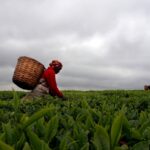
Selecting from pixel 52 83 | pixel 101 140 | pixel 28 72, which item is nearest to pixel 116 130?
pixel 101 140

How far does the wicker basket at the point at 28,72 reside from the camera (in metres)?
13.3

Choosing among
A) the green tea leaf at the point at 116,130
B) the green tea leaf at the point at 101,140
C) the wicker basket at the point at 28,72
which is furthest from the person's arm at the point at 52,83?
the green tea leaf at the point at 101,140

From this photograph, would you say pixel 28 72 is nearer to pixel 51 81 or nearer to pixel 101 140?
pixel 51 81

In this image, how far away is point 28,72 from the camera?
1341 centimetres

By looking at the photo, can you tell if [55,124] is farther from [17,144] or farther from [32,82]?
[32,82]

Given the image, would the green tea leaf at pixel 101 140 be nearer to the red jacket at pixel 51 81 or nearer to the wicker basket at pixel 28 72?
the red jacket at pixel 51 81

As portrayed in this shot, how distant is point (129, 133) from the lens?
238 cm

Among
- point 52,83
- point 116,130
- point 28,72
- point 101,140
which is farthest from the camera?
point 28,72

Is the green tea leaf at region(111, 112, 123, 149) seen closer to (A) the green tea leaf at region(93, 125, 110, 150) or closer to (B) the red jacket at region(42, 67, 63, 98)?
(A) the green tea leaf at region(93, 125, 110, 150)

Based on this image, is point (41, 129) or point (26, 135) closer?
point (26, 135)

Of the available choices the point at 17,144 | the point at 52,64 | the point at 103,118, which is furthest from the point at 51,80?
the point at 17,144

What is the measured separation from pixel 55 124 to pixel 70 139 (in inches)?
9.9

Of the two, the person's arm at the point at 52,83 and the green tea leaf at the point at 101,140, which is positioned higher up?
the person's arm at the point at 52,83

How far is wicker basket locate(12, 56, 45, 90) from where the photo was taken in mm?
13305
